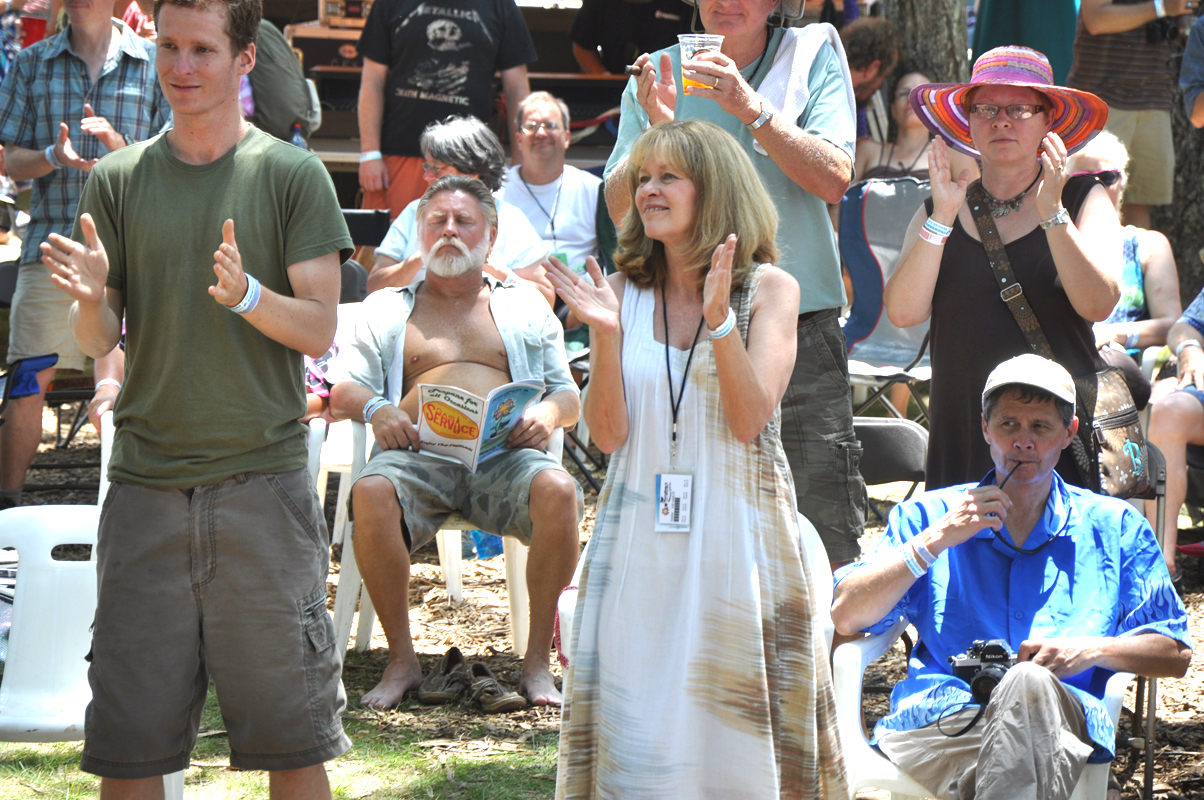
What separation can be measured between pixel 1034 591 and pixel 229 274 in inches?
73.9

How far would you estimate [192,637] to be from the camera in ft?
7.80

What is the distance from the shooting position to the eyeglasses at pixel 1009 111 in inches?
132

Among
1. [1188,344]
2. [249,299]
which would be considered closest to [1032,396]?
[249,299]

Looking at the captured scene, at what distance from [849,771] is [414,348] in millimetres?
2413

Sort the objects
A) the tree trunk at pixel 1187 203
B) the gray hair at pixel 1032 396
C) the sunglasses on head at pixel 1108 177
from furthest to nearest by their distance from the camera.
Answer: the tree trunk at pixel 1187 203
the sunglasses on head at pixel 1108 177
the gray hair at pixel 1032 396

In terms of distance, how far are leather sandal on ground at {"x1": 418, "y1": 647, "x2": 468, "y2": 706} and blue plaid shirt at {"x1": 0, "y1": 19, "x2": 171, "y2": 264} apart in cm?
277

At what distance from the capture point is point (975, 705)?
8.50 feet

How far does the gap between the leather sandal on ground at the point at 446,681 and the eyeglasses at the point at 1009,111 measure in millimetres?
2372

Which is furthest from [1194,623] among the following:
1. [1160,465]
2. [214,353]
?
[214,353]

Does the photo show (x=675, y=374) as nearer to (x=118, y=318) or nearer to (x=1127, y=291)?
(x=118, y=318)

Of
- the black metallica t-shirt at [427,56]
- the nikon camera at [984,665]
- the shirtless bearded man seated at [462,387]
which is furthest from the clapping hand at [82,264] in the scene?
the black metallica t-shirt at [427,56]

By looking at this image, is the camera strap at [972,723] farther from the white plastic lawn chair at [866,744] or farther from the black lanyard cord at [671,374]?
the black lanyard cord at [671,374]

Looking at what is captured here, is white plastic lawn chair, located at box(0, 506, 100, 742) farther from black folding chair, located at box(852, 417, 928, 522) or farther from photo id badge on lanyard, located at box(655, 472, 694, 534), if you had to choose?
black folding chair, located at box(852, 417, 928, 522)

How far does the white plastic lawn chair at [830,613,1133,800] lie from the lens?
256cm
